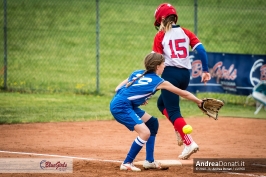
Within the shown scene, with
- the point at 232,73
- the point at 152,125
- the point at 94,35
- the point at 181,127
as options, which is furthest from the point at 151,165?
the point at 94,35

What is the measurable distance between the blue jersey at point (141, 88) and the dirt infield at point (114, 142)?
2.98ft

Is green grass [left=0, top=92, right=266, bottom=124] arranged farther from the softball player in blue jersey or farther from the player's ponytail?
the softball player in blue jersey

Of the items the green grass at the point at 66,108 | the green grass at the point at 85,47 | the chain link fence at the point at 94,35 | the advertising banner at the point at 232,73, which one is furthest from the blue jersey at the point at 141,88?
the chain link fence at the point at 94,35

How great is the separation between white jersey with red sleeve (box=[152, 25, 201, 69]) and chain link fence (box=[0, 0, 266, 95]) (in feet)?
29.3

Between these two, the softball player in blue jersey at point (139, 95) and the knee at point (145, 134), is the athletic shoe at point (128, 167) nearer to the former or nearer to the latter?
the softball player in blue jersey at point (139, 95)

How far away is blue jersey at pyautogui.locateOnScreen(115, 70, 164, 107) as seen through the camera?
737 centimetres

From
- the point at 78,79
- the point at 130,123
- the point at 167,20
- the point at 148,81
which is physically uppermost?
the point at 167,20

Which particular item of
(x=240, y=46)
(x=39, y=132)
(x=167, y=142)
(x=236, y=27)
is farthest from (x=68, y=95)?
(x=236, y=27)

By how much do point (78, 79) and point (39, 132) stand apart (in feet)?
24.9

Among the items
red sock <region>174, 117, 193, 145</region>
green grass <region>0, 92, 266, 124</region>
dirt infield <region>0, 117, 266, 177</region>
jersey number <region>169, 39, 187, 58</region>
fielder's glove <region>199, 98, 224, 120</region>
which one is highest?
jersey number <region>169, 39, 187, 58</region>

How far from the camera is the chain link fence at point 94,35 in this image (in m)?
19.5

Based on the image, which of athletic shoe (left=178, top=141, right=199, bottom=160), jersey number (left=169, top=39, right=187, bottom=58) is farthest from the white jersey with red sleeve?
athletic shoe (left=178, top=141, right=199, bottom=160)

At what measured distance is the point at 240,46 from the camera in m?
23.1

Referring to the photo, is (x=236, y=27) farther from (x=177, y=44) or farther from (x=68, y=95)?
(x=177, y=44)
